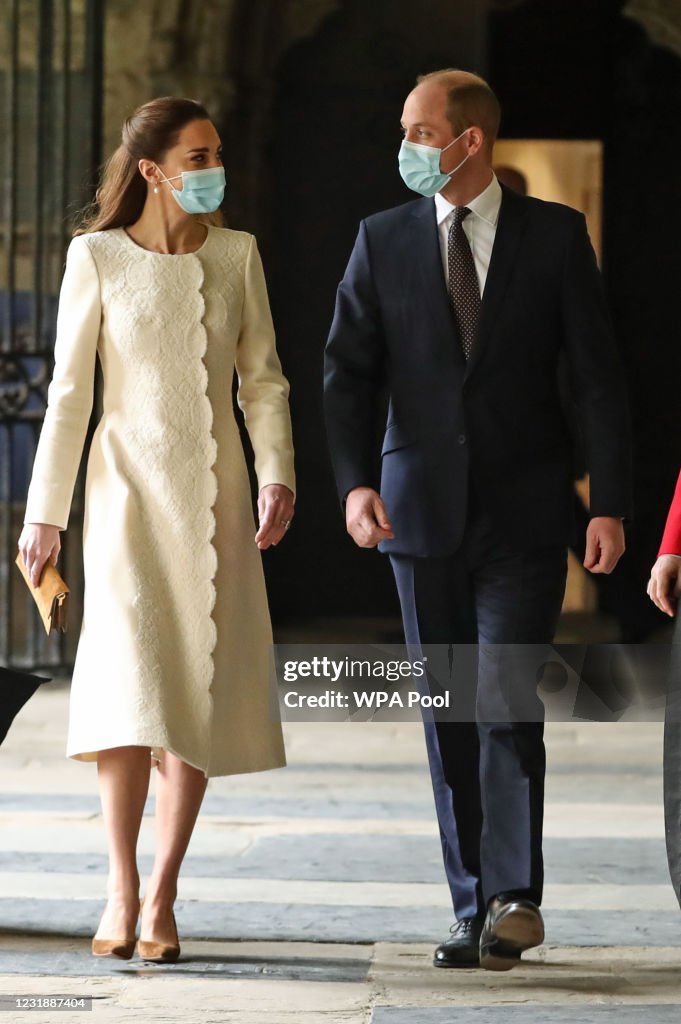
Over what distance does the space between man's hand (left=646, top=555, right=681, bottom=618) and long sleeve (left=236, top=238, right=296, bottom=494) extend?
2.74ft

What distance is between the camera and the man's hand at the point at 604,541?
372 cm

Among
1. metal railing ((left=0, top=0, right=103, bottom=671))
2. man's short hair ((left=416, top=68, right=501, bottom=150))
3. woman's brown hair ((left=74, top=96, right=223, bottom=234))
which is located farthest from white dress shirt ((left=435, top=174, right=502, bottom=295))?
metal railing ((left=0, top=0, right=103, bottom=671))

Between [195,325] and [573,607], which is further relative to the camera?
[573,607]

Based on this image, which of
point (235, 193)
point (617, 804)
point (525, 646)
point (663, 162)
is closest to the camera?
point (525, 646)

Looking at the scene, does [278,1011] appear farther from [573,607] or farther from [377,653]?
[573,607]

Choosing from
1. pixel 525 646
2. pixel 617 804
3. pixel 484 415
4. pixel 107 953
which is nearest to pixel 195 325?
pixel 484 415

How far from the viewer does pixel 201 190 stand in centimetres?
372

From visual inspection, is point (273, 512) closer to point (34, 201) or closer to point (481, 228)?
point (481, 228)

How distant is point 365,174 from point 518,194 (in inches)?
159

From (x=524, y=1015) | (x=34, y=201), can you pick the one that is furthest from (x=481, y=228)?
(x=34, y=201)

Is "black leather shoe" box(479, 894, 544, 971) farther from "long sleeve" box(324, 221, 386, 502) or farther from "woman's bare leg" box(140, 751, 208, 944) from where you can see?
"long sleeve" box(324, 221, 386, 502)

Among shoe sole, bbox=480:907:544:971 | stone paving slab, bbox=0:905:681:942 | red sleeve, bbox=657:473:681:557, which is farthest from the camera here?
stone paving slab, bbox=0:905:681:942

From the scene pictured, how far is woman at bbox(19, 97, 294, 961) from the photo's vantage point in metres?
3.74

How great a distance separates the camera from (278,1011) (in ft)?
11.1
